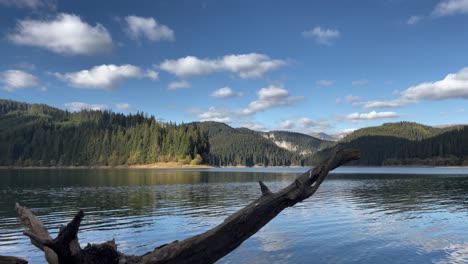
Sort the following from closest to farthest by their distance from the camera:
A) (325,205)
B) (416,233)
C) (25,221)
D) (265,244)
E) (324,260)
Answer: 1. (25,221)
2. (324,260)
3. (265,244)
4. (416,233)
5. (325,205)

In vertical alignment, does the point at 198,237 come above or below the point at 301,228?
above

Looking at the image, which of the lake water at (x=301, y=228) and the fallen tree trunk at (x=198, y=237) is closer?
the fallen tree trunk at (x=198, y=237)

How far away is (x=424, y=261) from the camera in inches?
859

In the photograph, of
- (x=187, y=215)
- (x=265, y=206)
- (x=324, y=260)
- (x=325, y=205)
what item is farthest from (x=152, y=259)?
(x=325, y=205)

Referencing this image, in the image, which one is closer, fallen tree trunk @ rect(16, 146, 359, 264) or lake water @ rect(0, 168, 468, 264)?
fallen tree trunk @ rect(16, 146, 359, 264)

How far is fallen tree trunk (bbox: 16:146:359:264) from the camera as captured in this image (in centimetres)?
809

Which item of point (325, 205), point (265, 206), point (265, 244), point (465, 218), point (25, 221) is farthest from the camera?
point (325, 205)

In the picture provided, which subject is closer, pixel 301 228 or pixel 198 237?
pixel 198 237

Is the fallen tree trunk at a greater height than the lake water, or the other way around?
the fallen tree trunk

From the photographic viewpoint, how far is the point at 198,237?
9.08 meters

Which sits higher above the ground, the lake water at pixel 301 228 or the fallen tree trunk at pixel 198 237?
the fallen tree trunk at pixel 198 237

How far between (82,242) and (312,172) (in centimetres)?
2217

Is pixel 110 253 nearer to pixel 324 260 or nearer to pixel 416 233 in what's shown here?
pixel 324 260

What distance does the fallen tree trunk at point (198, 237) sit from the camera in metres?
8.09
